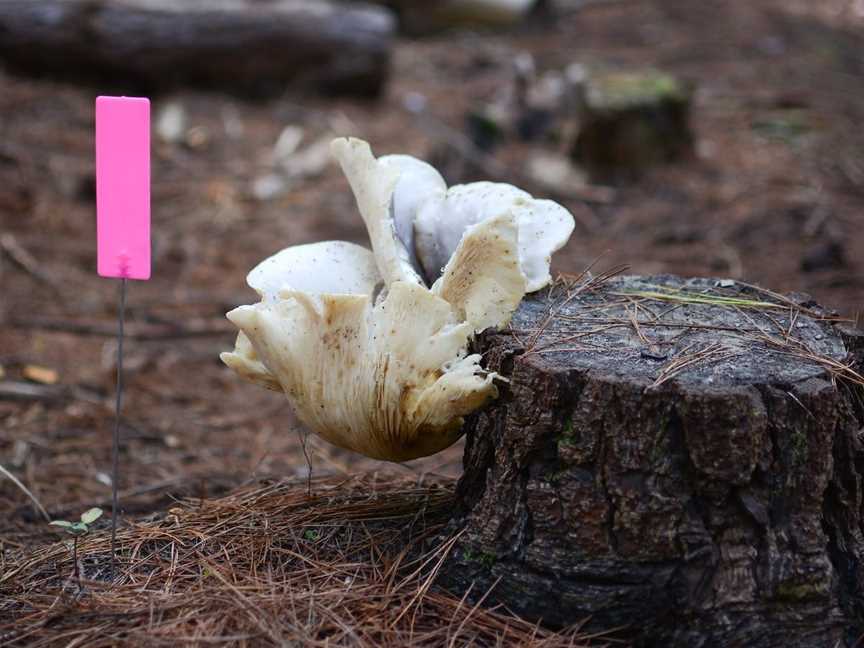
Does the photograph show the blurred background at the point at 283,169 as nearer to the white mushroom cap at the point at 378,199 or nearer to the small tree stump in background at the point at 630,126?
the small tree stump in background at the point at 630,126

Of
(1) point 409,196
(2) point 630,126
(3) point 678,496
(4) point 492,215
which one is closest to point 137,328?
(1) point 409,196

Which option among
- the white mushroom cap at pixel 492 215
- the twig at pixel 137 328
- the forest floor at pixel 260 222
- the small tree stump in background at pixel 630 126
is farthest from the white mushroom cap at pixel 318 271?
the small tree stump in background at pixel 630 126

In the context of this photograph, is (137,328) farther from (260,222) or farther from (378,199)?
(378,199)

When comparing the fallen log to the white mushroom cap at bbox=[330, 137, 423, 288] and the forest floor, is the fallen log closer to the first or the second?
the forest floor

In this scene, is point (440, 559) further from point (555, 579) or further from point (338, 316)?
point (338, 316)

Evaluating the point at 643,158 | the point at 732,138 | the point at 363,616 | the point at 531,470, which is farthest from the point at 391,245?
the point at 732,138

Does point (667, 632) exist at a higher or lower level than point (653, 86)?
lower
